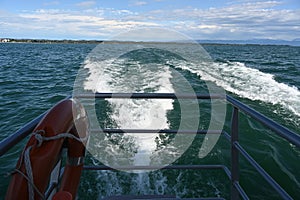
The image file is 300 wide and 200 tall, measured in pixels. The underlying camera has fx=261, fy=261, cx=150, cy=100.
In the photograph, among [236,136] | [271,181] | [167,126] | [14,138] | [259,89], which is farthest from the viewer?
[259,89]

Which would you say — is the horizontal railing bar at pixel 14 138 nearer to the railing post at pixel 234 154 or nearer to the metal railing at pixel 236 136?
the metal railing at pixel 236 136

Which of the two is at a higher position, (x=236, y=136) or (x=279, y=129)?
(x=279, y=129)

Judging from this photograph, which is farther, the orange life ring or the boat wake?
the boat wake

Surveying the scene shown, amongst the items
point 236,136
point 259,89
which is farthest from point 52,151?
point 259,89

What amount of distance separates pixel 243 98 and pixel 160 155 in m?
4.58

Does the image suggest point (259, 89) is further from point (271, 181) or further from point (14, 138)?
point (14, 138)

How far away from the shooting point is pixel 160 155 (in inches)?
146

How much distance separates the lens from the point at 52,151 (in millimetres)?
1122

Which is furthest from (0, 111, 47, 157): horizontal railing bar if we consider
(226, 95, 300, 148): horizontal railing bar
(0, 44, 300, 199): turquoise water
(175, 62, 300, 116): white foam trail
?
(175, 62, 300, 116): white foam trail

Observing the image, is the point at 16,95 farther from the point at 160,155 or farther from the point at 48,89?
the point at 160,155

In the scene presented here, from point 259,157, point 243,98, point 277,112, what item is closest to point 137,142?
point 259,157

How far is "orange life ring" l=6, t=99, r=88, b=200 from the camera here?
39.8 inches

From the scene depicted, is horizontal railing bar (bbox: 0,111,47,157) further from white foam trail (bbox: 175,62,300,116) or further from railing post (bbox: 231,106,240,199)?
white foam trail (bbox: 175,62,300,116)

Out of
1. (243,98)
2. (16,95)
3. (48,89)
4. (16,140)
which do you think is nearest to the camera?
(16,140)
